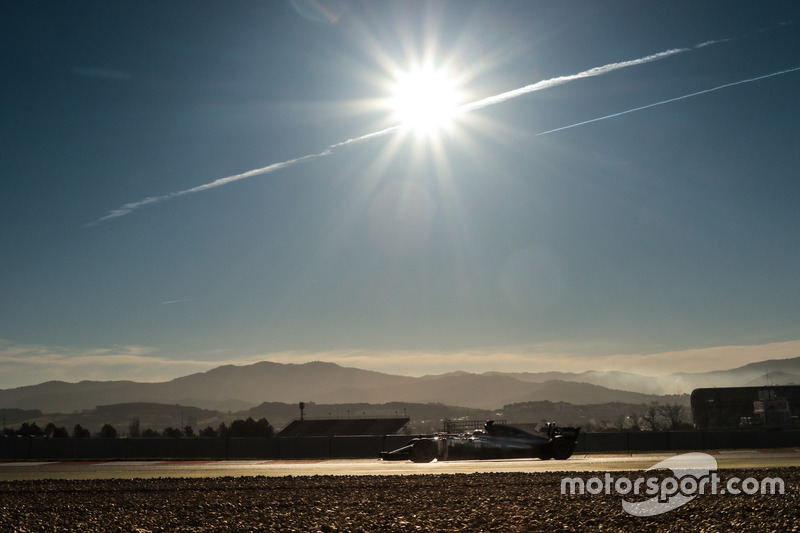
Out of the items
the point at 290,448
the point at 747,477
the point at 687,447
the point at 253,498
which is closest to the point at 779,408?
the point at 687,447

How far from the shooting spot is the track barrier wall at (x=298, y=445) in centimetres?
4066

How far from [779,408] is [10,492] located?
88046mm

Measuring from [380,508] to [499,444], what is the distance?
17.6m

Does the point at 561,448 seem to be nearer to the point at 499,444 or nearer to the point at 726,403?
the point at 499,444

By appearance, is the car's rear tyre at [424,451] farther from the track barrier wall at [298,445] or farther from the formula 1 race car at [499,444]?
the track barrier wall at [298,445]

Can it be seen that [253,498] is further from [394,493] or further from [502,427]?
[502,427]

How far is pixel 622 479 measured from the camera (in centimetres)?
1691

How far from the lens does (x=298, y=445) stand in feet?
141

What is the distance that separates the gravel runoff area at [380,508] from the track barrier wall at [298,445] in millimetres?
22361

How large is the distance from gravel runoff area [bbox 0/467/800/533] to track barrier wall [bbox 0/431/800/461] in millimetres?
22361

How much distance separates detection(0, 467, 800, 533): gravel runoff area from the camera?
11.1 m
